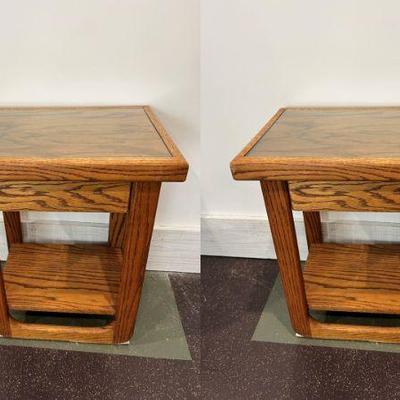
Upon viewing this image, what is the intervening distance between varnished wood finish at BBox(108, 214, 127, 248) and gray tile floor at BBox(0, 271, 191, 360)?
0.53 ft

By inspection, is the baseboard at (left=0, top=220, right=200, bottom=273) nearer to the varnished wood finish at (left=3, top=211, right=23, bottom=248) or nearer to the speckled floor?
the varnished wood finish at (left=3, top=211, right=23, bottom=248)

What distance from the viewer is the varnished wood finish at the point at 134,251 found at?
3.18ft

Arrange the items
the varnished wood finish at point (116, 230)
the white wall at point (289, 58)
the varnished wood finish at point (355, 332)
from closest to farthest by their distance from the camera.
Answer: the varnished wood finish at point (355, 332) < the white wall at point (289, 58) < the varnished wood finish at point (116, 230)

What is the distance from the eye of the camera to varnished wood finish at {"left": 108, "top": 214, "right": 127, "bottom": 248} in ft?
4.43

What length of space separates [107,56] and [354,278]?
695mm

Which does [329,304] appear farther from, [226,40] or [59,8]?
[59,8]

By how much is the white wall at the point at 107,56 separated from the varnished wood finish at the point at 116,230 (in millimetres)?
208

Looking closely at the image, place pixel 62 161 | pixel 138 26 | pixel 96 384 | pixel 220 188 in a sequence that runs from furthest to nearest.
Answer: pixel 220 188 < pixel 138 26 < pixel 96 384 < pixel 62 161

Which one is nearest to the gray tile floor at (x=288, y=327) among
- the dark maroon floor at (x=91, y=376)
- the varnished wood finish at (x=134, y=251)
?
the dark maroon floor at (x=91, y=376)

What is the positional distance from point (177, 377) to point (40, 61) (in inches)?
28.5

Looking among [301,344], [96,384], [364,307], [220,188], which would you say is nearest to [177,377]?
[96,384]

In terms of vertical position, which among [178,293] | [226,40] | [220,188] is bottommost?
[178,293]

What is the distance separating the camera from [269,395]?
3.31ft

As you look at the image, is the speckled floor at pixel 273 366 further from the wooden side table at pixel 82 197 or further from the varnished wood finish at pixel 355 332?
the wooden side table at pixel 82 197
